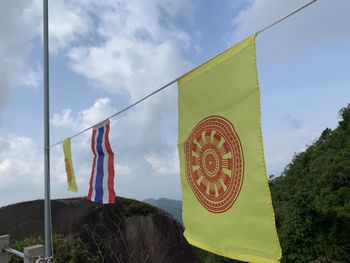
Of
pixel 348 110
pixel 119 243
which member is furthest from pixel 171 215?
pixel 348 110

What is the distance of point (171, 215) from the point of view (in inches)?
468

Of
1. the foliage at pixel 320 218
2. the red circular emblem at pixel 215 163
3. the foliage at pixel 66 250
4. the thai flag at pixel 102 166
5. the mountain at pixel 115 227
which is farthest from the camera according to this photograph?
the foliage at pixel 320 218

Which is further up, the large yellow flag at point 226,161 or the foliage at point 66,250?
the large yellow flag at point 226,161

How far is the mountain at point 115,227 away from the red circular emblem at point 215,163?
28.2 feet

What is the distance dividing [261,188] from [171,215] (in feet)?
32.3

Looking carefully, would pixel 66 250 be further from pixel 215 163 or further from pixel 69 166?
pixel 215 163

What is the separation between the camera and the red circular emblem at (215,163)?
2504mm

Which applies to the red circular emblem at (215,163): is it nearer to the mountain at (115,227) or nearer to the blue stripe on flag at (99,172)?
the blue stripe on flag at (99,172)

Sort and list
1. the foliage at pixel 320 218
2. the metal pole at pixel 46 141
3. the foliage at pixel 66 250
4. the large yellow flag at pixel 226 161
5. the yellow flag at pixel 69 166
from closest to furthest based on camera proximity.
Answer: the large yellow flag at pixel 226 161 → the metal pole at pixel 46 141 → the yellow flag at pixel 69 166 → the foliage at pixel 66 250 → the foliage at pixel 320 218

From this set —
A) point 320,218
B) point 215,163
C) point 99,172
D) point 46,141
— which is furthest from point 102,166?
point 320,218

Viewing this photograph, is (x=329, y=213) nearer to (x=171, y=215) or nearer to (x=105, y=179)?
(x=171, y=215)

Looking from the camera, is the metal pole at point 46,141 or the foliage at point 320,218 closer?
the metal pole at point 46,141

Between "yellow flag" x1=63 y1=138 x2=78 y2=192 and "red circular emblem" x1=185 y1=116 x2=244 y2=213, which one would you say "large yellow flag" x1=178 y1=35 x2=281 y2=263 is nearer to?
"red circular emblem" x1=185 y1=116 x2=244 y2=213

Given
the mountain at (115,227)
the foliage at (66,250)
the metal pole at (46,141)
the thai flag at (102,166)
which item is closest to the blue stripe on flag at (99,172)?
the thai flag at (102,166)
